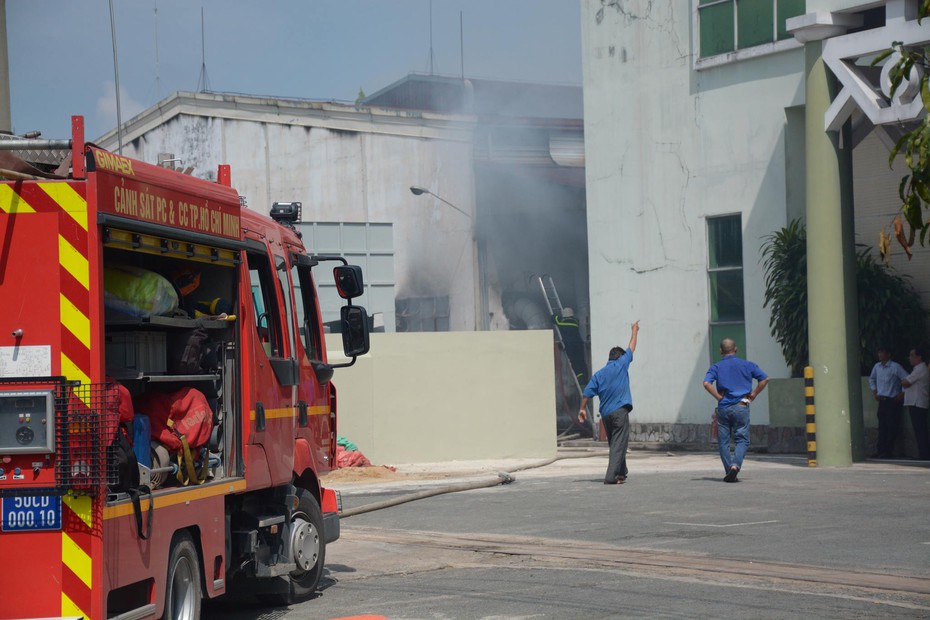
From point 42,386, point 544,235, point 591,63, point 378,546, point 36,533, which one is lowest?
point 378,546

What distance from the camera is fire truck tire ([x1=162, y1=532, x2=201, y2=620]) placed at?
22.4 ft

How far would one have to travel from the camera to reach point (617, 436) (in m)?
16.5

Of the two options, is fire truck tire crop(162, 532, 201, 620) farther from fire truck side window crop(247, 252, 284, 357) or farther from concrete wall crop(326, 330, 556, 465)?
concrete wall crop(326, 330, 556, 465)

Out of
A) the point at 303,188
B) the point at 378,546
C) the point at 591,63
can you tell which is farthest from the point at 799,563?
the point at 303,188

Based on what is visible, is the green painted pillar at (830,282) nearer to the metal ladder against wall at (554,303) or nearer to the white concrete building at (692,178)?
the white concrete building at (692,178)

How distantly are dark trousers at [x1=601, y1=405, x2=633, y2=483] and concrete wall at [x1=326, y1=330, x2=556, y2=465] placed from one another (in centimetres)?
646

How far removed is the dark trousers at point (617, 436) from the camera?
16406 mm

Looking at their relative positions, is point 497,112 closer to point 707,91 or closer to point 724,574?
point 707,91

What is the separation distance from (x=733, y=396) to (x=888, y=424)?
240 inches

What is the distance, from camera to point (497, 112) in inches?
1810

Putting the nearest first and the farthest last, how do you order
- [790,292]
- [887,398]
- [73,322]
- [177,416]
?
[73,322]
[177,416]
[887,398]
[790,292]

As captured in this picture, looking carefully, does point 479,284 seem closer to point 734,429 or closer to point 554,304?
point 554,304

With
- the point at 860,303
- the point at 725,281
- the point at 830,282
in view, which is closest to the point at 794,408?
the point at 860,303

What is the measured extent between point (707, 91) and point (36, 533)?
72.1 ft
